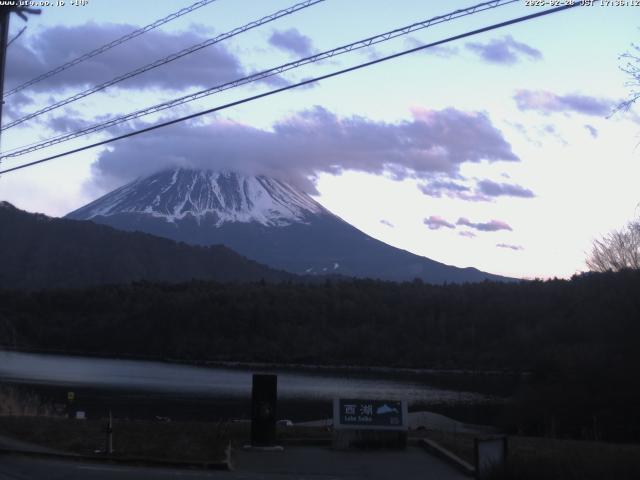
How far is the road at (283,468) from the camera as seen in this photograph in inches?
581

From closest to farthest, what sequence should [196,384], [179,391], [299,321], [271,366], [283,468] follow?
1. [283,468]
2. [179,391]
3. [196,384]
4. [271,366]
5. [299,321]

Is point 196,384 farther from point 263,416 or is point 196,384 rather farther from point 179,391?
point 263,416

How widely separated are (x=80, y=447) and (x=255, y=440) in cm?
356

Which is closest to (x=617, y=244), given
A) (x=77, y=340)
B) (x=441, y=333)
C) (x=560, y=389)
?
(x=560, y=389)

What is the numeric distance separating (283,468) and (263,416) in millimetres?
2015

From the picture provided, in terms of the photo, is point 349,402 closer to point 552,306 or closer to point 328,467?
point 328,467

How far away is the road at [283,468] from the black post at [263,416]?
0.42 meters

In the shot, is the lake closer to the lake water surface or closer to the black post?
the lake water surface

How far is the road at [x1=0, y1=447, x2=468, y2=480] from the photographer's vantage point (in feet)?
48.4

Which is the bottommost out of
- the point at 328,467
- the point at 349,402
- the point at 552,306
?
the point at 328,467

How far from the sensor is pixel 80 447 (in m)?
17.6

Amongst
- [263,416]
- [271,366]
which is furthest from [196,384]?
[263,416]

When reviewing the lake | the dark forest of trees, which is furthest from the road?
the dark forest of trees

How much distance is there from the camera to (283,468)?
16266mm
